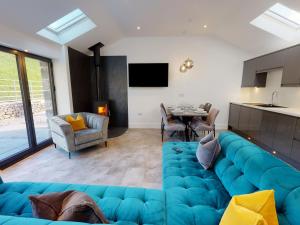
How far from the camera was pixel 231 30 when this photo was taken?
406cm

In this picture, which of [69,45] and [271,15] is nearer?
[271,15]

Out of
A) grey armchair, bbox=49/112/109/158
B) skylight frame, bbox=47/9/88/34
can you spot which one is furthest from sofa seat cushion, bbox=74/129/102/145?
skylight frame, bbox=47/9/88/34

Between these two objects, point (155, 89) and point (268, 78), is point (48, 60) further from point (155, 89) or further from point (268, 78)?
point (268, 78)

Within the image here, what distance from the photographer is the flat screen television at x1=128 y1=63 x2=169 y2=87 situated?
5.04m

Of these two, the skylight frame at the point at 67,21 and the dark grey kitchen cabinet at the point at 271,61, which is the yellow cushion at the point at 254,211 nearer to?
the dark grey kitchen cabinet at the point at 271,61

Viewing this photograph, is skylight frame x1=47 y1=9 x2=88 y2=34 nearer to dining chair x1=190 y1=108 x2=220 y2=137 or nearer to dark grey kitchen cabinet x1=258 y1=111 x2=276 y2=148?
dining chair x1=190 y1=108 x2=220 y2=137

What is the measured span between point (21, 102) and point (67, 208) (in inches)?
126

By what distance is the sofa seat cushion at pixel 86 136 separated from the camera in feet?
10.3

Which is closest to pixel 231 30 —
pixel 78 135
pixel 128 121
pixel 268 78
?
pixel 268 78

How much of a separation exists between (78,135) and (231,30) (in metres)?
4.49

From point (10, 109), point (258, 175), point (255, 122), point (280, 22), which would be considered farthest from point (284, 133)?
point (10, 109)

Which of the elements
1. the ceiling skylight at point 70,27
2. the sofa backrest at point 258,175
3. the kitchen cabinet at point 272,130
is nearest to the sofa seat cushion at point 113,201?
the sofa backrest at point 258,175

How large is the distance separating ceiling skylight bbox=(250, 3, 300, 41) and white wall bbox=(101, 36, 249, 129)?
1504mm

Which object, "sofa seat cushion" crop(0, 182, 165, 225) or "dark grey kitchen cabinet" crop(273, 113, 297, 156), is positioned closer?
"sofa seat cushion" crop(0, 182, 165, 225)
